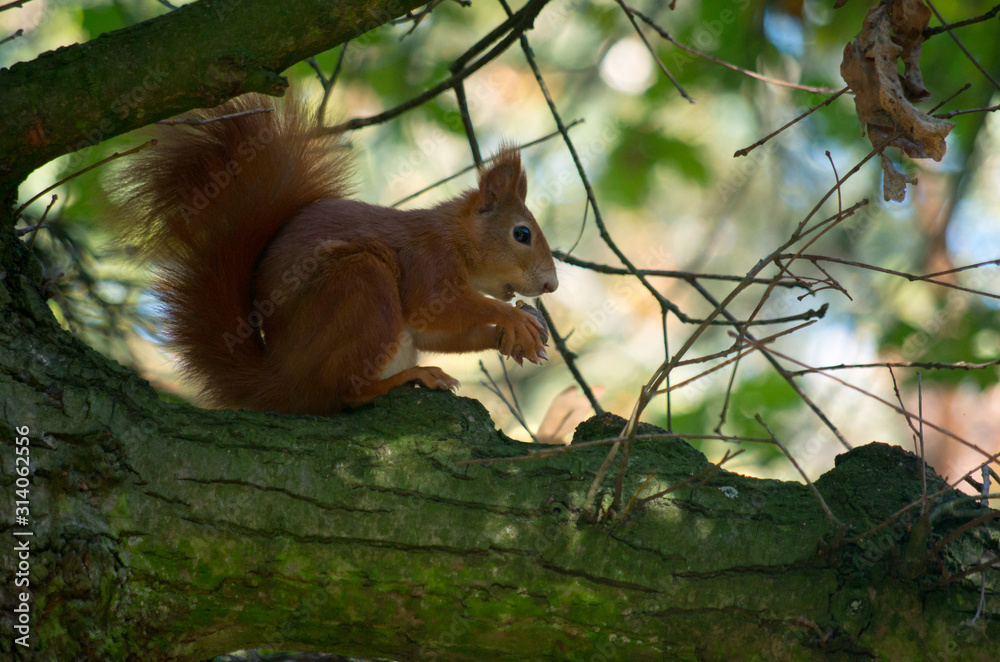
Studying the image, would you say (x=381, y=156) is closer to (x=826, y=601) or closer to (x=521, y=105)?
(x=521, y=105)

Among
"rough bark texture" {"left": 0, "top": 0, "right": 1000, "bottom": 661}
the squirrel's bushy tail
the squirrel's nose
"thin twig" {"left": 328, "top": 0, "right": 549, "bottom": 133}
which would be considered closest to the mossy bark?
"rough bark texture" {"left": 0, "top": 0, "right": 1000, "bottom": 661}

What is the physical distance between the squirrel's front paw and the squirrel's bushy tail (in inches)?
23.4

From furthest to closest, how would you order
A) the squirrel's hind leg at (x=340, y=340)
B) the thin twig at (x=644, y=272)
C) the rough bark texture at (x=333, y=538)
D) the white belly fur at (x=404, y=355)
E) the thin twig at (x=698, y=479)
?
the white belly fur at (x=404, y=355) < the thin twig at (x=644, y=272) < the squirrel's hind leg at (x=340, y=340) < the rough bark texture at (x=333, y=538) < the thin twig at (x=698, y=479)

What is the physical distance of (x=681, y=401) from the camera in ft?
12.7

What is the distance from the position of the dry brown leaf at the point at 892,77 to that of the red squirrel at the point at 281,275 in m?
0.92

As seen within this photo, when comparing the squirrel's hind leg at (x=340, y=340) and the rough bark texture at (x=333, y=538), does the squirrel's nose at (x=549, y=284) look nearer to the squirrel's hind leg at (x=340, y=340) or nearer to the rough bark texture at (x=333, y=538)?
the squirrel's hind leg at (x=340, y=340)

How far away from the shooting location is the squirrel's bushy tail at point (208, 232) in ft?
6.23

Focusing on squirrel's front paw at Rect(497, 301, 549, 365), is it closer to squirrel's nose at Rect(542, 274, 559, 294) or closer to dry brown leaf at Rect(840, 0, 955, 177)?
squirrel's nose at Rect(542, 274, 559, 294)

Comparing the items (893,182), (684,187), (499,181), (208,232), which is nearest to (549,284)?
(499,181)

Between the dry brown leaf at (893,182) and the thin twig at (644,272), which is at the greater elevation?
the thin twig at (644,272)

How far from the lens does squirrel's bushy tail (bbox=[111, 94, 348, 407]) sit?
1900 mm

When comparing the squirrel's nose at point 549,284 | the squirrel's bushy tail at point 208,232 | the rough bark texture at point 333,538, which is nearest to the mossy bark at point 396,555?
the rough bark texture at point 333,538

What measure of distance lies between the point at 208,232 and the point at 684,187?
2458mm

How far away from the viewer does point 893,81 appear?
Result: 1511mm
